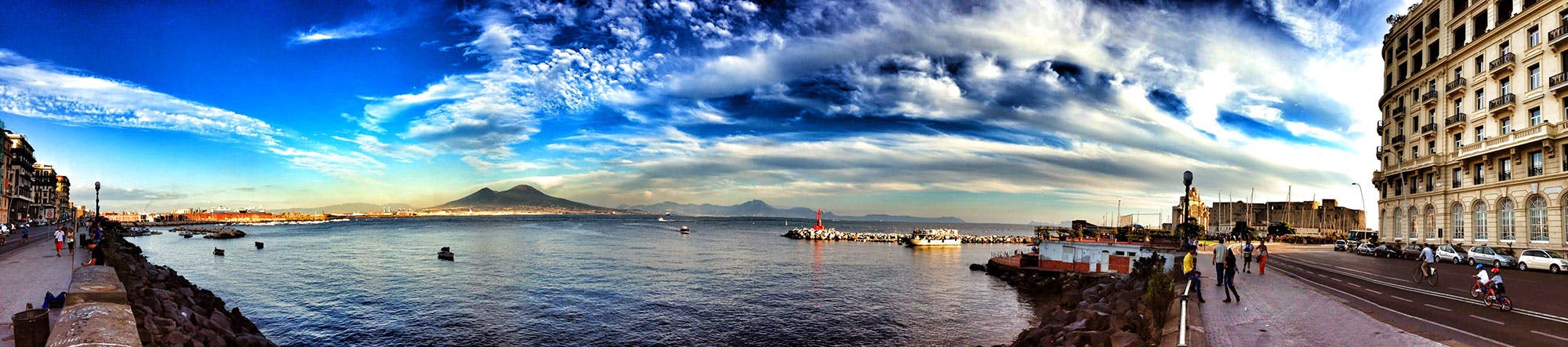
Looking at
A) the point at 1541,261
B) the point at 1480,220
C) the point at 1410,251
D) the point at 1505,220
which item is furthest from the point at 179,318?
the point at 1480,220

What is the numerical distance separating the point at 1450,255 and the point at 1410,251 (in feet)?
32.6

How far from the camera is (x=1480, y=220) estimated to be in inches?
1751

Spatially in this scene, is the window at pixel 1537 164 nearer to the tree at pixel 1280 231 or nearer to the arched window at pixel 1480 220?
the arched window at pixel 1480 220

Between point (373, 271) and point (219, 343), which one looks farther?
point (373, 271)

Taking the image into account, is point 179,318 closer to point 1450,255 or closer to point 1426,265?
point 1426,265

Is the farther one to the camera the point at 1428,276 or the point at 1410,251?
the point at 1410,251

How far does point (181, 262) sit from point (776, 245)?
57.5 m

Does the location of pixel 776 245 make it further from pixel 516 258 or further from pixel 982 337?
pixel 982 337

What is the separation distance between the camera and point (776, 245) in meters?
87.8

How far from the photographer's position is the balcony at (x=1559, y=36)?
36975 mm

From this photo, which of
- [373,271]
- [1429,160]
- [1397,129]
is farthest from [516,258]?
[1397,129]

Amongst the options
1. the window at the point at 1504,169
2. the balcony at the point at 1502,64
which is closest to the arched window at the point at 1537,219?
the window at the point at 1504,169

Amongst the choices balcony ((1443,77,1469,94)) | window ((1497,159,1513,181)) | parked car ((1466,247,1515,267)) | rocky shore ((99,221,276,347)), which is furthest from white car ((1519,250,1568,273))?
rocky shore ((99,221,276,347))

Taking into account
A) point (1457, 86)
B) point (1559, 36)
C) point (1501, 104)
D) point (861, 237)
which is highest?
point (1559, 36)
